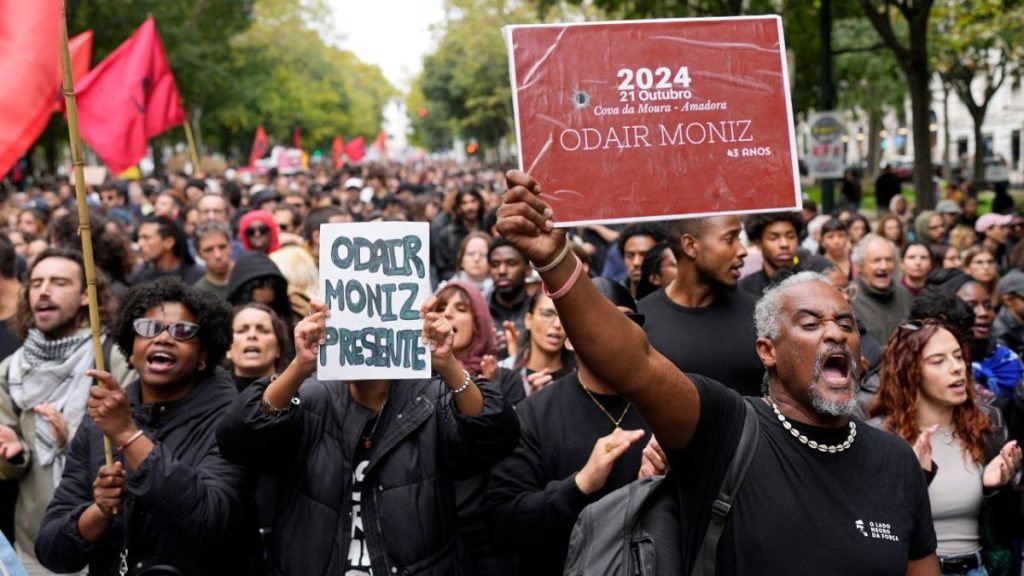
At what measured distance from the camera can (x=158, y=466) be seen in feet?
13.3

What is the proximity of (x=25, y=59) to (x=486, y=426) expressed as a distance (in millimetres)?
1877

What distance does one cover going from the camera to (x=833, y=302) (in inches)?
131

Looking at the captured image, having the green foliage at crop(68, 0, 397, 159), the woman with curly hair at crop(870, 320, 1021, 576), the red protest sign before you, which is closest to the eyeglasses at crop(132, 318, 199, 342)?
the red protest sign

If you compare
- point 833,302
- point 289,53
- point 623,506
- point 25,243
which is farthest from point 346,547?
point 289,53

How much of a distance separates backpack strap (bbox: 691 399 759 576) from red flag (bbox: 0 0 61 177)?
2.38m

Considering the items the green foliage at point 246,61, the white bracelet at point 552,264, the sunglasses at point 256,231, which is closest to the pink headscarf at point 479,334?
the white bracelet at point 552,264

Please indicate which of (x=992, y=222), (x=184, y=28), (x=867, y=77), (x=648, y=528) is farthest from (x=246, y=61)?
(x=648, y=528)

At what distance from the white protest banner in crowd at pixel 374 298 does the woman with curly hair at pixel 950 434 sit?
1.88 m

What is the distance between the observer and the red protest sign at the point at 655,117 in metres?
3.39

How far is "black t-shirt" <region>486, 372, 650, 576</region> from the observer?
4.20 metres

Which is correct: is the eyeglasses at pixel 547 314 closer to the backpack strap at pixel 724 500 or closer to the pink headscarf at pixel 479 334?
the pink headscarf at pixel 479 334

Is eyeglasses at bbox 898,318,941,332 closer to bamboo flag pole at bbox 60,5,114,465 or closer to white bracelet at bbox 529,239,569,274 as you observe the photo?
white bracelet at bbox 529,239,569,274

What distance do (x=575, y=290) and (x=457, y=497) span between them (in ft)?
6.07

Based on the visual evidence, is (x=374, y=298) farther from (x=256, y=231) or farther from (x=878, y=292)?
(x=256, y=231)
